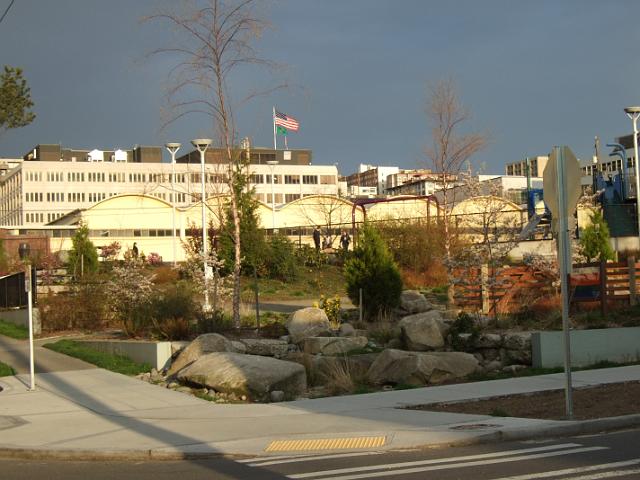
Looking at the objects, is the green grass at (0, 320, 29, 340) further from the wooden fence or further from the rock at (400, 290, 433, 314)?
the wooden fence

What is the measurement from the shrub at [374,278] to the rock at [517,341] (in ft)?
20.8

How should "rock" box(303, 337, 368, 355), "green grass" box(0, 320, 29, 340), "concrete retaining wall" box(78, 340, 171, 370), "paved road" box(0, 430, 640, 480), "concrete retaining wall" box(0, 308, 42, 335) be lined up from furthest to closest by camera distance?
"green grass" box(0, 320, 29, 340)
"concrete retaining wall" box(0, 308, 42, 335)
"concrete retaining wall" box(78, 340, 171, 370)
"rock" box(303, 337, 368, 355)
"paved road" box(0, 430, 640, 480)

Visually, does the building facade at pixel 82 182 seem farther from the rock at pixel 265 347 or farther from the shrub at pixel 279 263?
the rock at pixel 265 347

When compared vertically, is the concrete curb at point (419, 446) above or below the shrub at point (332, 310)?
below

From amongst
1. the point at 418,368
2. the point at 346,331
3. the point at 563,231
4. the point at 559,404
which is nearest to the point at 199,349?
the point at 346,331

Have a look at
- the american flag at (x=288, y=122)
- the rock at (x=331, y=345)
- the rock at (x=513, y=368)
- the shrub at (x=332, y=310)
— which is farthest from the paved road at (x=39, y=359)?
the american flag at (x=288, y=122)

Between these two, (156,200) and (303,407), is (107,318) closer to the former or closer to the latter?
(303,407)

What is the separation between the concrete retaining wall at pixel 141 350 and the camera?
18344mm

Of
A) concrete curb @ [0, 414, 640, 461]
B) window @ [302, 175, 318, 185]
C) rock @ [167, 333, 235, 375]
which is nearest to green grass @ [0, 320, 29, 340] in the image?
rock @ [167, 333, 235, 375]

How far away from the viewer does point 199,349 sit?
57.2ft

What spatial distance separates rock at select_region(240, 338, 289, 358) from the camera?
18.6 meters

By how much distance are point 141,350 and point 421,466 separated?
39.1ft

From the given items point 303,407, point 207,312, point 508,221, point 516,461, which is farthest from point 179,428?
point 508,221

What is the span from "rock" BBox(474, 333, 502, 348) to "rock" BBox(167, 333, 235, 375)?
5.46m
